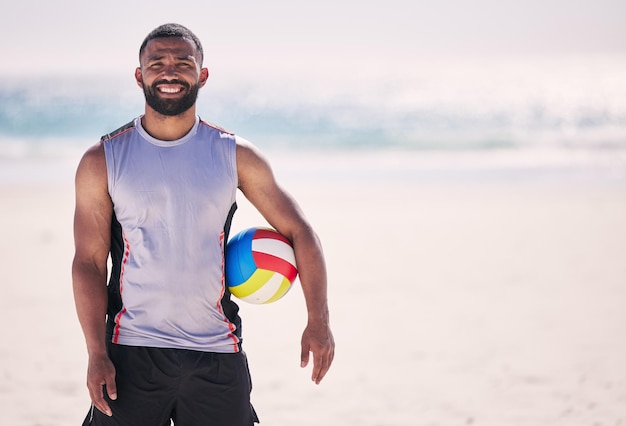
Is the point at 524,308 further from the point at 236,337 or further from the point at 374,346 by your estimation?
the point at 236,337

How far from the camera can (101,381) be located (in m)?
2.68

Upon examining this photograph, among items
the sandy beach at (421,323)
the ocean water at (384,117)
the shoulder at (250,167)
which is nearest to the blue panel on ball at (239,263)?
the shoulder at (250,167)

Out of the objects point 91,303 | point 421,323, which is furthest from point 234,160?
point 421,323

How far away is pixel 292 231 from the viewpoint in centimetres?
298

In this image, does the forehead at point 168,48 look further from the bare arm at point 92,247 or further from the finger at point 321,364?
the finger at point 321,364

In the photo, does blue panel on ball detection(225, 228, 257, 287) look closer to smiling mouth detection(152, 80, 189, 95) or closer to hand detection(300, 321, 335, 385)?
hand detection(300, 321, 335, 385)

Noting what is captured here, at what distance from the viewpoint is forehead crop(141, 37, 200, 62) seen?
281cm

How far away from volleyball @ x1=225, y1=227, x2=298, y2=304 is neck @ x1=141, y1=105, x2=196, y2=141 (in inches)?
18.0

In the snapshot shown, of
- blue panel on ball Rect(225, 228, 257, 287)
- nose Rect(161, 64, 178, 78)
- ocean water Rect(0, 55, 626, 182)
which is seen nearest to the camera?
nose Rect(161, 64, 178, 78)

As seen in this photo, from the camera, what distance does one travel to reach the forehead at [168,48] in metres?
2.81

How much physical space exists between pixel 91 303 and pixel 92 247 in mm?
179

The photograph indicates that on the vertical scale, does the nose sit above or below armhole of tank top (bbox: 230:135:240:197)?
above

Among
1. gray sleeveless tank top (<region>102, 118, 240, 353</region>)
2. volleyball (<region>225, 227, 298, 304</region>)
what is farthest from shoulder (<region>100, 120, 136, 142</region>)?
volleyball (<region>225, 227, 298, 304</region>)

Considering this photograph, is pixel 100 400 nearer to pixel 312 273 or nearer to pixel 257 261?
pixel 257 261
